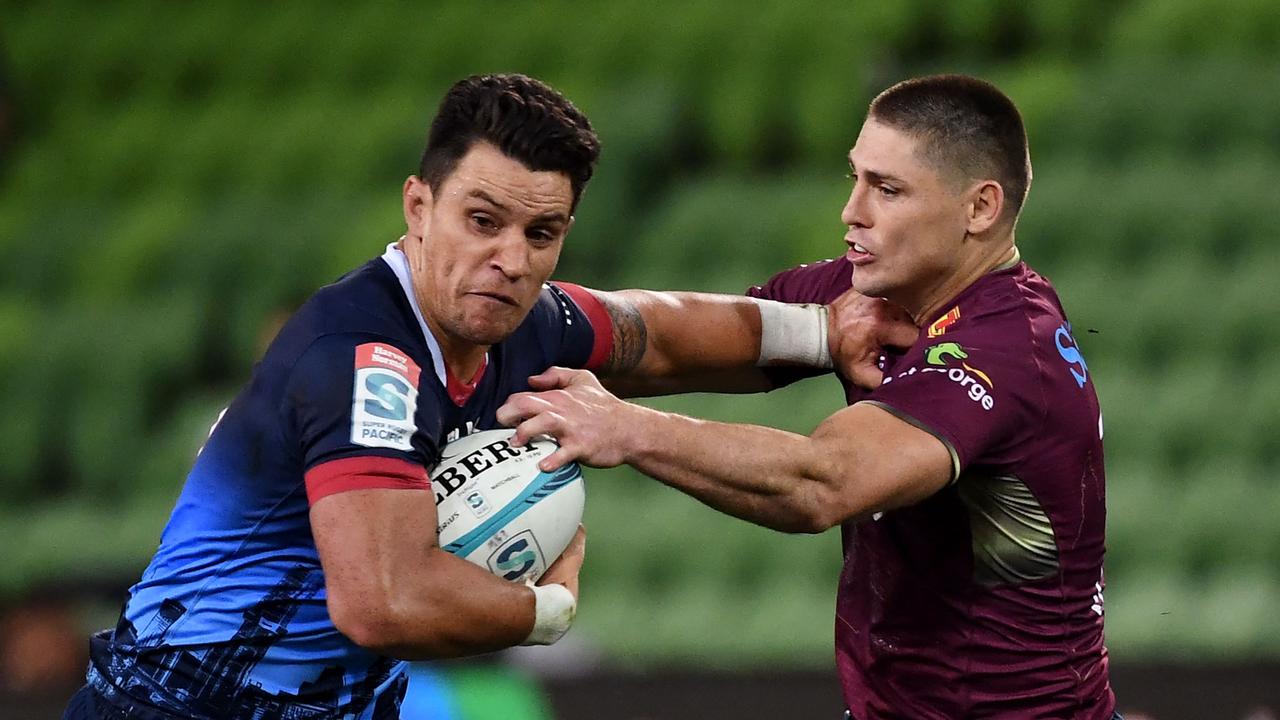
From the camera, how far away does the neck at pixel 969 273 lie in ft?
13.8

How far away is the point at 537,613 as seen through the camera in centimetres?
371

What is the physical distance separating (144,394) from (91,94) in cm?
266

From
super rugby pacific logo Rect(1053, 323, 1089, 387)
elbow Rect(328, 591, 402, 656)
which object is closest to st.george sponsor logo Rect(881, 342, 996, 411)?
super rugby pacific logo Rect(1053, 323, 1089, 387)

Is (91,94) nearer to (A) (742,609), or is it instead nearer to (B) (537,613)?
(A) (742,609)

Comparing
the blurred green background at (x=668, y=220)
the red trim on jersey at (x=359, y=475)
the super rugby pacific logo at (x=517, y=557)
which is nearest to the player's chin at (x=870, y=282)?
the super rugby pacific logo at (x=517, y=557)

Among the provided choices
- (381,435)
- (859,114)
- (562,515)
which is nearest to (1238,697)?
(562,515)

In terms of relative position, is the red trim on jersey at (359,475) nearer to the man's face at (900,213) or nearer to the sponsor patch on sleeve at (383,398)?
the sponsor patch on sleeve at (383,398)

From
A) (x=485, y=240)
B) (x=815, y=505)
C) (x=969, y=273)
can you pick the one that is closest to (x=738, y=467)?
(x=815, y=505)

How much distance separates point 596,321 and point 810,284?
677 millimetres

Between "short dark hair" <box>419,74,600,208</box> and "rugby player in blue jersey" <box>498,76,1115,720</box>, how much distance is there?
0.49m

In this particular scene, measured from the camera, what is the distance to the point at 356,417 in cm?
355

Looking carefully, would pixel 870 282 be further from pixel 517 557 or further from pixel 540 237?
pixel 517 557

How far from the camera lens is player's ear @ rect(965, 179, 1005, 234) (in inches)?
163

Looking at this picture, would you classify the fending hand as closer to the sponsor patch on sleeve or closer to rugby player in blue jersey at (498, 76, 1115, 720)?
rugby player in blue jersey at (498, 76, 1115, 720)
